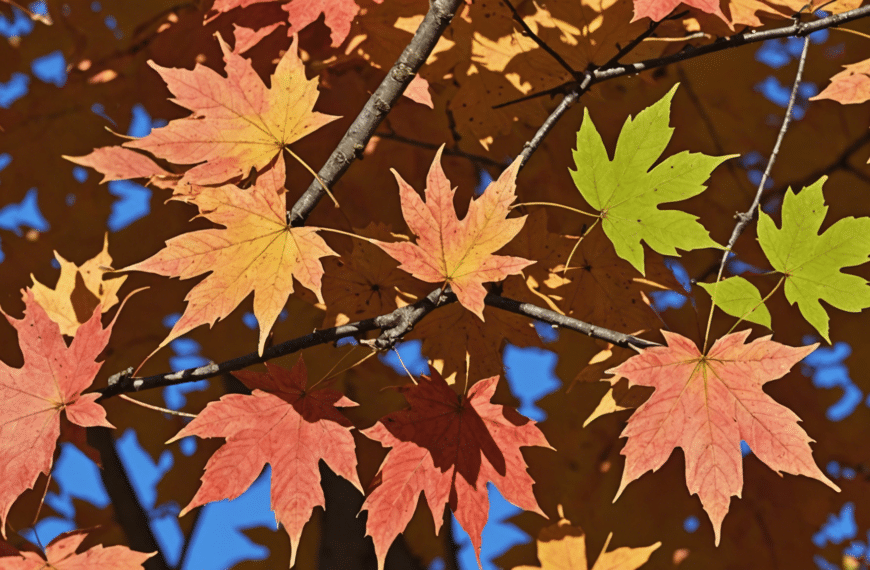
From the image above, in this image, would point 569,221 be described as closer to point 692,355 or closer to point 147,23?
point 692,355

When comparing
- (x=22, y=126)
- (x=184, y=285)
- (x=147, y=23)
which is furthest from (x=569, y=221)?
(x=22, y=126)

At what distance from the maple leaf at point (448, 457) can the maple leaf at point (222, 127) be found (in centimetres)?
51

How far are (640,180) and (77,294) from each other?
1.30 meters

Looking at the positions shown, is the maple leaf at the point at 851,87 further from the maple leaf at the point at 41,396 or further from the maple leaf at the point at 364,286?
the maple leaf at the point at 41,396

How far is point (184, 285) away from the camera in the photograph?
6.98 feet

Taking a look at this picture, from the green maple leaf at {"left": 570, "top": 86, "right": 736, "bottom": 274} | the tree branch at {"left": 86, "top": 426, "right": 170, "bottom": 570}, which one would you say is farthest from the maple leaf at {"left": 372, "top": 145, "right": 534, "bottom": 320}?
the tree branch at {"left": 86, "top": 426, "right": 170, "bottom": 570}

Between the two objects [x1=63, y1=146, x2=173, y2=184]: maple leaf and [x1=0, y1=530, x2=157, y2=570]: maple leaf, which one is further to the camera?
[x1=63, y1=146, x2=173, y2=184]: maple leaf

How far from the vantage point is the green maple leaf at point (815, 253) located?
93cm

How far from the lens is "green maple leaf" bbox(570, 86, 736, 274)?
92cm

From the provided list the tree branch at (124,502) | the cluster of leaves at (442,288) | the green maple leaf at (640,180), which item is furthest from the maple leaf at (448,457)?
the tree branch at (124,502)

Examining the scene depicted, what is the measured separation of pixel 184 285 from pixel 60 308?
2.20 feet

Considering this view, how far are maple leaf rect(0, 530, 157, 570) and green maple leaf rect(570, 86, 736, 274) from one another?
1070 millimetres

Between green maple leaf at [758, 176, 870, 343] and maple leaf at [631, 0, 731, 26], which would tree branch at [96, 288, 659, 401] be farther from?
maple leaf at [631, 0, 731, 26]

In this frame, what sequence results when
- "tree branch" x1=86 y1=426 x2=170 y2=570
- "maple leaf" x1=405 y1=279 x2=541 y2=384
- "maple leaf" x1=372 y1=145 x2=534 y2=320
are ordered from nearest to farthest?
"maple leaf" x1=372 y1=145 x2=534 y2=320
"maple leaf" x1=405 y1=279 x2=541 y2=384
"tree branch" x1=86 y1=426 x2=170 y2=570
